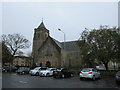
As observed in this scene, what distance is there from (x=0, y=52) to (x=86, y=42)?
86.3ft

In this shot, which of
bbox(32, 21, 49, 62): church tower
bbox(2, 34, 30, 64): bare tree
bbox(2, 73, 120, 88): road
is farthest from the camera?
bbox(32, 21, 49, 62): church tower

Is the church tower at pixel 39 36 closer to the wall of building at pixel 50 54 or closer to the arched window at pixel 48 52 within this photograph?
the wall of building at pixel 50 54

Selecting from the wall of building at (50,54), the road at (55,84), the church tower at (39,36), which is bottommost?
the road at (55,84)

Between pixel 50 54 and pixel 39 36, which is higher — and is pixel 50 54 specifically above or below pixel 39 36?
below

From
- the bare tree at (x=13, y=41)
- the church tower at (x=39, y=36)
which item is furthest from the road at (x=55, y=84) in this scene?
the church tower at (x=39, y=36)

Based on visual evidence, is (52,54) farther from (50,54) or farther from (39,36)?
(39,36)

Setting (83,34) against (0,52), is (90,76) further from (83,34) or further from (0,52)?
(0,52)

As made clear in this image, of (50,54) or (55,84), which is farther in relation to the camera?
(50,54)

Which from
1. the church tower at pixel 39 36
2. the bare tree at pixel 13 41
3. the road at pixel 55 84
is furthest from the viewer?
the church tower at pixel 39 36

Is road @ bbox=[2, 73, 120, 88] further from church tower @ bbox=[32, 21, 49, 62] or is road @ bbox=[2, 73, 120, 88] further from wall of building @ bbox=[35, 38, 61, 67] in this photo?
church tower @ bbox=[32, 21, 49, 62]

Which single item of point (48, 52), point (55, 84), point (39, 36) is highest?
point (39, 36)

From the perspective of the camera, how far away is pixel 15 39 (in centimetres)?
4819

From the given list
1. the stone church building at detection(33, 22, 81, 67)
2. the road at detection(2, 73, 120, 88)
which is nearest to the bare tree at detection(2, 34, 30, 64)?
the stone church building at detection(33, 22, 81, 67)

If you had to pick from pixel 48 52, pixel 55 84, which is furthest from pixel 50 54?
pixel 55 84
